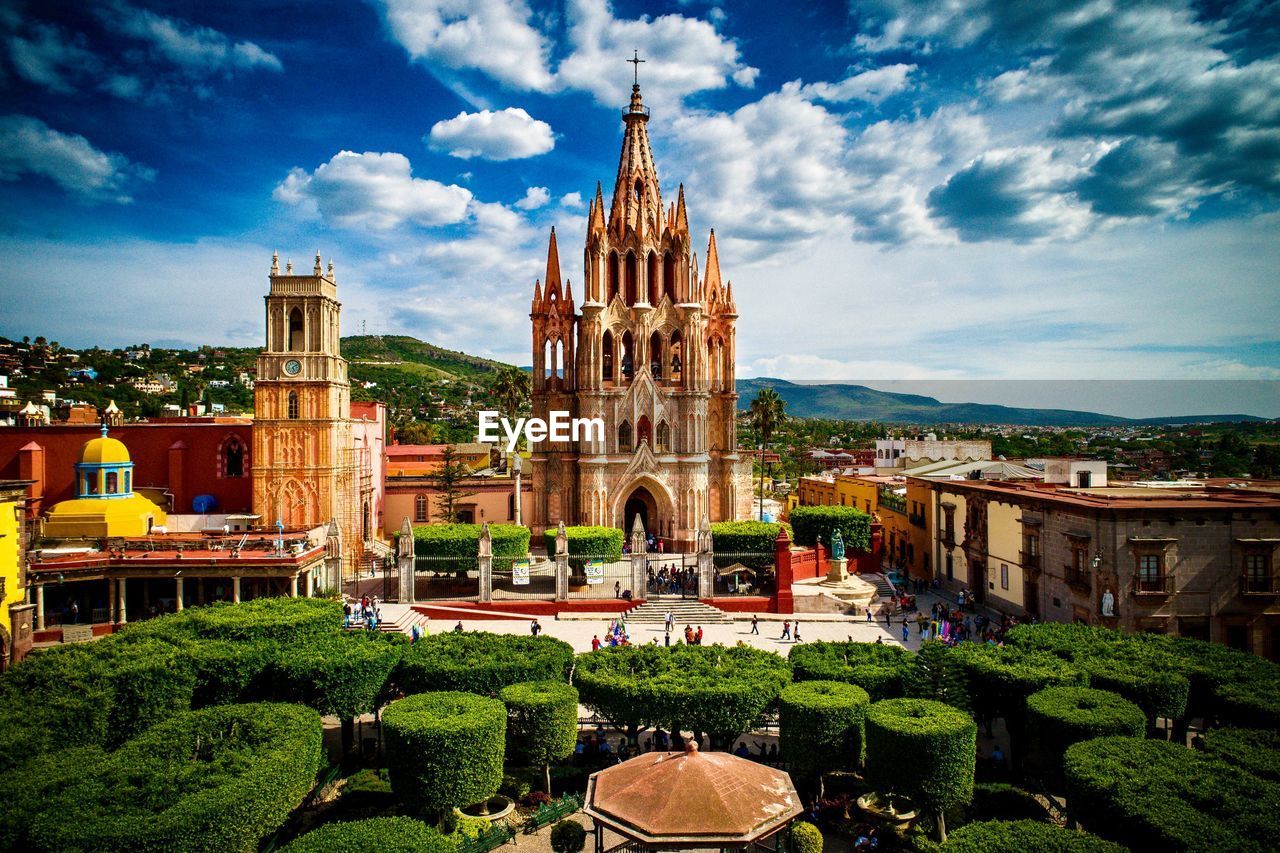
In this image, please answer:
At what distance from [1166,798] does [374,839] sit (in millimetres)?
13117

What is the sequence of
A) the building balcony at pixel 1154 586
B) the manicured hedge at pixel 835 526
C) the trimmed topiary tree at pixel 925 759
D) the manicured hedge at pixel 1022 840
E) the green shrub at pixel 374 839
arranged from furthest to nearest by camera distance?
the manicured hedge at pixel 835 526
the building balcony at pixel 1154 586
the trimmed topiary tree at pixel 925 759
the green shrub at pixel 374 839
the manicured hedge at pixel 1022 840

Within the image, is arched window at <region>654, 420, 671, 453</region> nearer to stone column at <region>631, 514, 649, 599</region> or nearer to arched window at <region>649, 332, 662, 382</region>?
arched window at <region>649, 332, 662, 382</region>

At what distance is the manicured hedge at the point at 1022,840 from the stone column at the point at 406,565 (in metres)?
26.2

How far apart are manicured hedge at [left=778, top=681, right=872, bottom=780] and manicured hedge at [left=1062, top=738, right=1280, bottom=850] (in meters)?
4.19

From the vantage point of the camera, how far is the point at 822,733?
56.7ft

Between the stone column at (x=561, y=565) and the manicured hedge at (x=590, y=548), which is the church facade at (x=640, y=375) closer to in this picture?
the manicured hedge at (x=590, y=548)

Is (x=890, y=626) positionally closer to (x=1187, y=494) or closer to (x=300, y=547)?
(x=1187, y=494)

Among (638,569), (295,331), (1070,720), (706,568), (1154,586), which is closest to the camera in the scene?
(1070,720)

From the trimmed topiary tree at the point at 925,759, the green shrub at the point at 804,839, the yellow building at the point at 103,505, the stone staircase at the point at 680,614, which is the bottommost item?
the stone staircase at the point at 680,614

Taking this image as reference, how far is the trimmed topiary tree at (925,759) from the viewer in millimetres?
15906

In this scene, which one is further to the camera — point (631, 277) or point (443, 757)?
point (631, 277)

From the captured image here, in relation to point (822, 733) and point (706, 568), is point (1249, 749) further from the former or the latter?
point (706, 568)

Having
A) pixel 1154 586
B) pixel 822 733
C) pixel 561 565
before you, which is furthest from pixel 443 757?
pixel 1154 586

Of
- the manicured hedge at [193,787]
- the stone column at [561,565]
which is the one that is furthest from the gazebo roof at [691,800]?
the stone column at [561,565]
